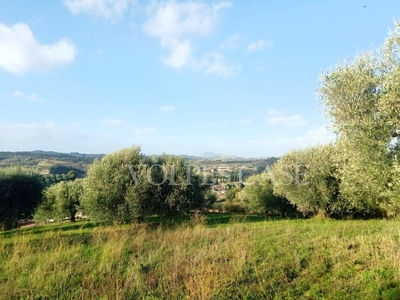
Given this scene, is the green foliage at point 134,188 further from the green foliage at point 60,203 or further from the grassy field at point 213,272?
the green foliage at point 60,203

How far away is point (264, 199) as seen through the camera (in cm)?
3822

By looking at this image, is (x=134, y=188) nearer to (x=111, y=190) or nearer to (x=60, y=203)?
(x=111, y=190)

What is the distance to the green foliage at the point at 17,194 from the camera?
25359 millimetres

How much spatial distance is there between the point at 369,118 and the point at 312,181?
49.0ft

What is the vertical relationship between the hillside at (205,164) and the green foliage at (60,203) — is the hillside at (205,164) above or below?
above

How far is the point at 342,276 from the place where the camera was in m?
6.44

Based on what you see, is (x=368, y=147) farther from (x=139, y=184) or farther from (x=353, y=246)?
(x=139, y=184)

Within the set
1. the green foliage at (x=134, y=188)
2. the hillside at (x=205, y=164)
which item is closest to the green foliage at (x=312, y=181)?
the hillside at (x=205, y=164)

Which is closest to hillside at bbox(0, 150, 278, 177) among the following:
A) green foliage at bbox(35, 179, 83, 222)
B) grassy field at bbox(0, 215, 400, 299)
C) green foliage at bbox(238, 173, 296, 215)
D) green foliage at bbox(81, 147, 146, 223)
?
green foliage at bbox(238, 173, 296, 215)

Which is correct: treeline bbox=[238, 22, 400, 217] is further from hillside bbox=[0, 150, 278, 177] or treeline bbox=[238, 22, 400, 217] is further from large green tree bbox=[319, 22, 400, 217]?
hillside bbox=[0, 150, 278, 177]

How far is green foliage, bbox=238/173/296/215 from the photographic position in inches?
1466

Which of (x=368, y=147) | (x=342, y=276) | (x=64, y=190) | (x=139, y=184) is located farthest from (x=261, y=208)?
(x=342, y=276)

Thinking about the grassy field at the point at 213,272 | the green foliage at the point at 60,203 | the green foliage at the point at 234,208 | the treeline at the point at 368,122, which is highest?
the treeline at the point at 368,122

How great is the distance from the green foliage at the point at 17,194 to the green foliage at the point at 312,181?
25832mm
